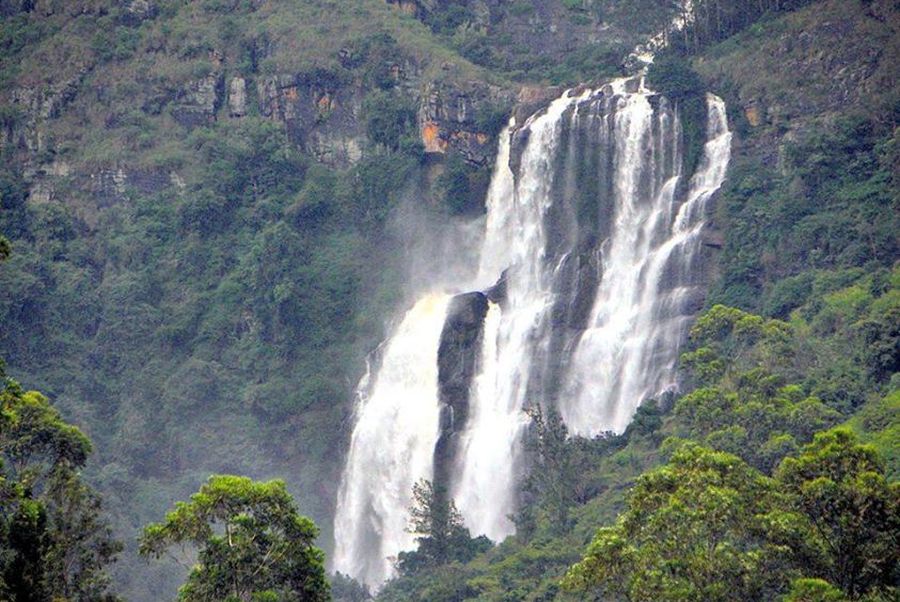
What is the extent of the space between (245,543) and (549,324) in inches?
1431

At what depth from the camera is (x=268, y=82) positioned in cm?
8850

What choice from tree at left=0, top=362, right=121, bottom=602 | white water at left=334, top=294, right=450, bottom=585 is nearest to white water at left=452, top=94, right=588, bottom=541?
white water at left=334, top=294, right=450, bottom=585

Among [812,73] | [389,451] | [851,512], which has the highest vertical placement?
[812,73]

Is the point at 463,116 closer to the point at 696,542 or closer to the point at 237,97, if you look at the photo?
the point at 237,97

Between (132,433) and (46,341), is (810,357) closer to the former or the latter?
(132,433)

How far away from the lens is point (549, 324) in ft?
229

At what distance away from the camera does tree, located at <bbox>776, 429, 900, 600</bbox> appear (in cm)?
3419

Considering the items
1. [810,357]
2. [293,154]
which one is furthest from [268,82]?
[810,357]

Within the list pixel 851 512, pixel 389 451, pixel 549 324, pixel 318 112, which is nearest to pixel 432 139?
pixel 318 112

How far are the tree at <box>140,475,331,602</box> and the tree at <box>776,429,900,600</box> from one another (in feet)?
33.8

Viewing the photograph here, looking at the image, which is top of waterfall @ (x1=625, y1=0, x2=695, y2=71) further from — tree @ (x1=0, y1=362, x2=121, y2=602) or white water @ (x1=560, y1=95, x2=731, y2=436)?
tree @ (x1=0, y1=362, x2=121, y2=602)

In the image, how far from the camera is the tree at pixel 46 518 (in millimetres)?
31406

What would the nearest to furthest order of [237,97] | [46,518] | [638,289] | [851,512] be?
[46,518]
[851,512]
[638,289]
[237,97]

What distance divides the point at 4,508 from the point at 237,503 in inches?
207
